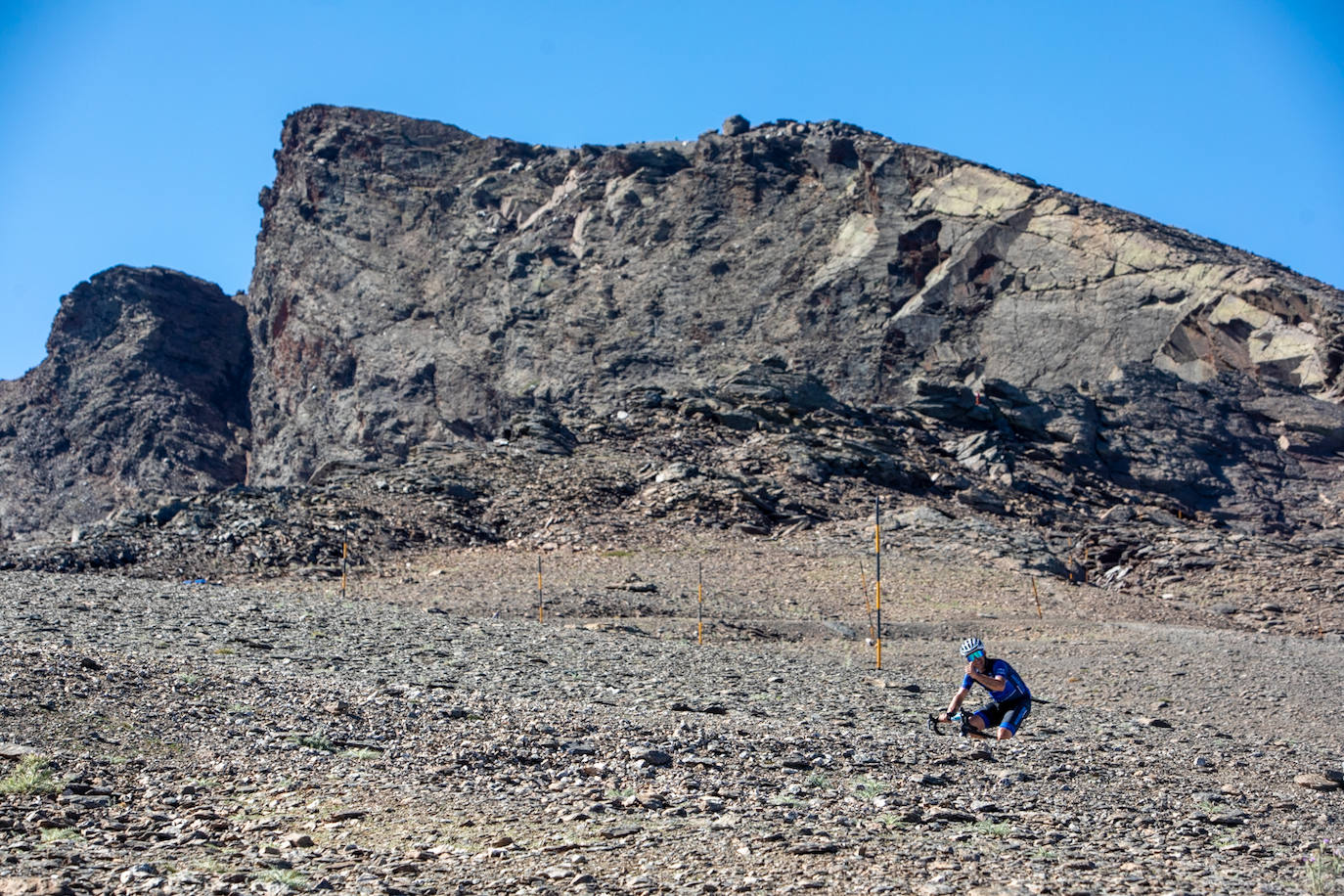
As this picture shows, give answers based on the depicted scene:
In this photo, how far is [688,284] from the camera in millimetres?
63938

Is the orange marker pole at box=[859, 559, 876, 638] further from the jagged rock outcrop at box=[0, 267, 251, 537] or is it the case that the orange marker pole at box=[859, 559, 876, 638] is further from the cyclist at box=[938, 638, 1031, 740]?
the jagged rock outcrop at box=[0, 267, 251, 537]

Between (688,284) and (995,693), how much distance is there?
2164 inches

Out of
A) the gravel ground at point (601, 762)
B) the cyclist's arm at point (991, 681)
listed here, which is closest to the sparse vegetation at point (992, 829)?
the gravel ground at point (601, 762)

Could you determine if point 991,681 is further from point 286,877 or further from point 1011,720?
point 286,877

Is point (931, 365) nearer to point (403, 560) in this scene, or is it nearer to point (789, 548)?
point (789, 548)

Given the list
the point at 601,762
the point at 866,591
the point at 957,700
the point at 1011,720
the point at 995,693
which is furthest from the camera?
the point at 866,591

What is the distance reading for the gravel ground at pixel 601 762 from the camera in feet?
22.0

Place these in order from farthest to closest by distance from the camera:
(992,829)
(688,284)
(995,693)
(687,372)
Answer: (688,284)
(687,372)
(995,693)
(992,829)

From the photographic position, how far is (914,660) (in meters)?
18.9

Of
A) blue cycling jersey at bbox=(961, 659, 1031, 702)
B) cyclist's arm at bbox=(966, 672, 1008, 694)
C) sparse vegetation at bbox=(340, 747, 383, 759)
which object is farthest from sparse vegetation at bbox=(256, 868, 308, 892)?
blue cycling jersey at bbox=(961, 659, 1031, 702)

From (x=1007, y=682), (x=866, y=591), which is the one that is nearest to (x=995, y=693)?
(x=1007, y=682)

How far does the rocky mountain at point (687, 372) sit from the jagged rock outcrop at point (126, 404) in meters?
0.22

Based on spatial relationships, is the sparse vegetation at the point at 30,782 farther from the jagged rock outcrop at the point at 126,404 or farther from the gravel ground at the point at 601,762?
the jagged rock outcrop at the point at 126,404

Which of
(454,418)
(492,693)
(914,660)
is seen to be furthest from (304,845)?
(454,418)
